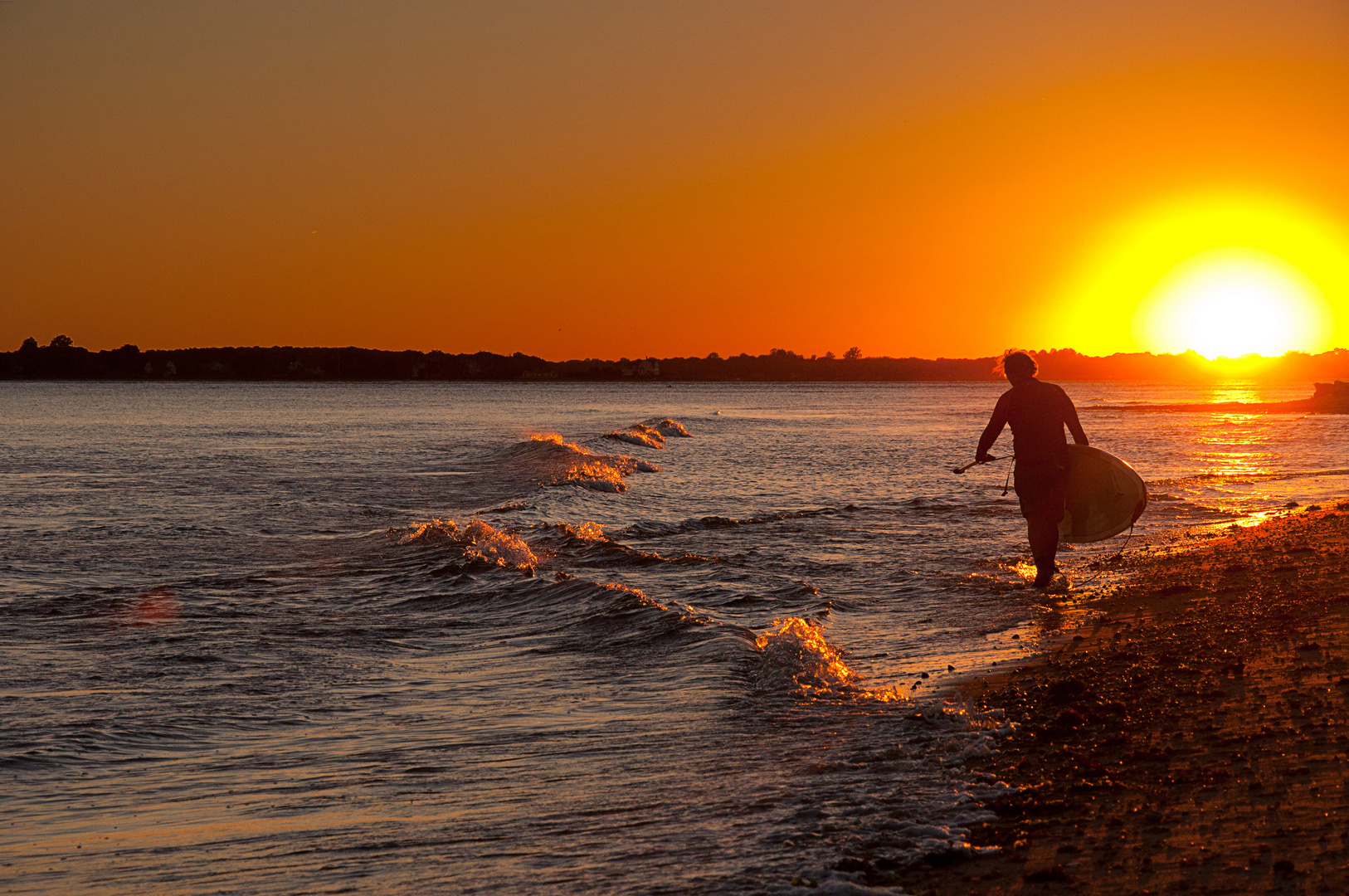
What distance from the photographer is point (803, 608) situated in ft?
30.8

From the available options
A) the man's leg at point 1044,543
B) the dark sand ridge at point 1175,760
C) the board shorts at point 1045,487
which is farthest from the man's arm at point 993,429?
the dark sand ridge at point 1175,760

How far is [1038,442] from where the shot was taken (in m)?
9.67

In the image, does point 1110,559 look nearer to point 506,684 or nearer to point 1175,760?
point 1175,760

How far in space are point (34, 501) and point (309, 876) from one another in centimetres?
1856

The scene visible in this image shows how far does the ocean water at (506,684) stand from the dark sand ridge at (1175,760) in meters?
0.28

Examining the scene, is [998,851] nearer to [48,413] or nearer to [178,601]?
[178,601]

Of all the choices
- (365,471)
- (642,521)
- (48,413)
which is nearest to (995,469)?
(642,521)

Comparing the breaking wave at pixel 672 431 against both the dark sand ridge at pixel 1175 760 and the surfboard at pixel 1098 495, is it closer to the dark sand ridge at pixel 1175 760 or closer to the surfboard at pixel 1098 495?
the surfboard at pixel 1098 495

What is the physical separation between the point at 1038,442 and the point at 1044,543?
95 centimetres

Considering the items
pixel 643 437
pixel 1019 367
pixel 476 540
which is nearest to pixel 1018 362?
pixel 1019 367

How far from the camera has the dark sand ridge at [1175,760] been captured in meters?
3.66

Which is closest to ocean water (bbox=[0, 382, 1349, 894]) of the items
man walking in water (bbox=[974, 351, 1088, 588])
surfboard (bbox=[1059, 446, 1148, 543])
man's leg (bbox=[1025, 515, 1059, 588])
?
man's leg (bbox=[1025, 515, 1059, 588])

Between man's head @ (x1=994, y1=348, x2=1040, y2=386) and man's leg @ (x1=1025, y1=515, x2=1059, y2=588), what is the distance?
1292mm

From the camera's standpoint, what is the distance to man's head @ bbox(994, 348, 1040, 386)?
9.72 metres
